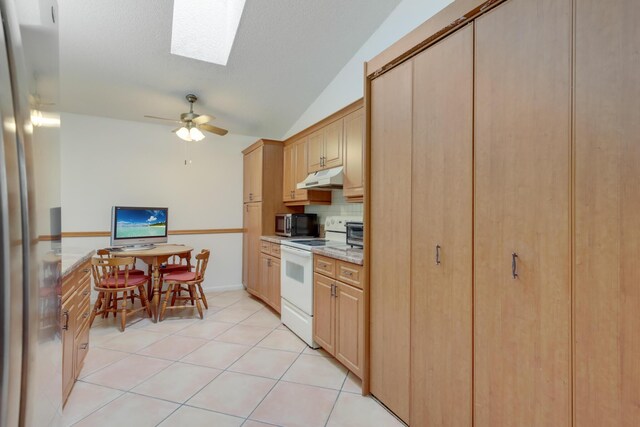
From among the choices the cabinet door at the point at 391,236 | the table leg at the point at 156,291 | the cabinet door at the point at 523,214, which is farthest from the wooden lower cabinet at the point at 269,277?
the cabinet door at the point at 523,214

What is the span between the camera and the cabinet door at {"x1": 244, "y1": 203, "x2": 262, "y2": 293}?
415 cm

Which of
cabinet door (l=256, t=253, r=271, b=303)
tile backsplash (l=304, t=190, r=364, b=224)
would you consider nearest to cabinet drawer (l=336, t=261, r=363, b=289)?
tile backsplash (l=304, t=190, r=364, b=224)

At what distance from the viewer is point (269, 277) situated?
12.4ft

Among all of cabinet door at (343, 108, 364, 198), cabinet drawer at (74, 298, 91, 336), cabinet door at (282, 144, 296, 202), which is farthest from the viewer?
cabinet door at (282, 144, 296, 202)

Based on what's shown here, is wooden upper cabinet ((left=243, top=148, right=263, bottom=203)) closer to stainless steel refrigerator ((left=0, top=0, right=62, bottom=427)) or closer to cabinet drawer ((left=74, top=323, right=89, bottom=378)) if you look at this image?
cabinet drawer ((left=74, top=323, right=89, bottom=378))

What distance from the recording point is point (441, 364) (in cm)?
153

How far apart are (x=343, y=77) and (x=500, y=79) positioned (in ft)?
8.08

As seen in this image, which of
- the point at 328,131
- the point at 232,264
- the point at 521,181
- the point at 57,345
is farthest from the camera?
the point at 232,264

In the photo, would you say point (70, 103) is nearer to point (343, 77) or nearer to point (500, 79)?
point (343, 77)

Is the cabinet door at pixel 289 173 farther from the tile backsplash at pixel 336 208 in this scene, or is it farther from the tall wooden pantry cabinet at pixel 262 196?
the tile backsplash at pixel 336 208

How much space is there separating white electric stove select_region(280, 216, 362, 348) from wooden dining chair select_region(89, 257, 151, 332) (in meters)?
1.57

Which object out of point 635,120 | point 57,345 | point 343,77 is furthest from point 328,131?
point 57,345

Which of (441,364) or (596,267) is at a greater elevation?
(596,267)

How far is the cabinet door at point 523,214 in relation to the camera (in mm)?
1078
